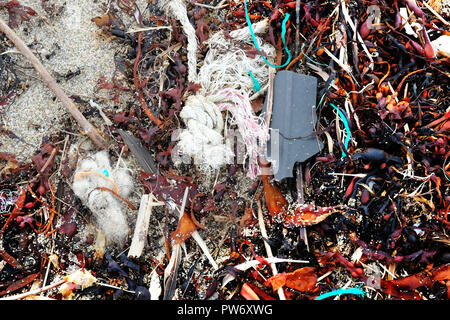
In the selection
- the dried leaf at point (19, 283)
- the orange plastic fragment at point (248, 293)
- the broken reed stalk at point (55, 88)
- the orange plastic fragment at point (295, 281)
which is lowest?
the orange plastic fragment at point (295, 281)

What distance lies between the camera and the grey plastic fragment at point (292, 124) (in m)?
2.00

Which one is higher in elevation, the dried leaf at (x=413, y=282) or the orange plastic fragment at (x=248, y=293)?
the orange plastic fragment at (x=248, y=293)

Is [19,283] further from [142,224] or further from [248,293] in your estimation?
[248,293]

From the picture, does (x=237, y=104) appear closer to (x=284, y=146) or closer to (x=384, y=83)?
(x=284, y=146)

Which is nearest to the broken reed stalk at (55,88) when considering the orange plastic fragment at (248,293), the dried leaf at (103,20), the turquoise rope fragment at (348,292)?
the dried leaf at (103,20)

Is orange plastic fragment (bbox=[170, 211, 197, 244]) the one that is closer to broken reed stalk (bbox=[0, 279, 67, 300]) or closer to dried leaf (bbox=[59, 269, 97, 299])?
dried leaf (bbox=[59, 269, 97, 299])

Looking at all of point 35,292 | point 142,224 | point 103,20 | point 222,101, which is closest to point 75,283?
point 35,292

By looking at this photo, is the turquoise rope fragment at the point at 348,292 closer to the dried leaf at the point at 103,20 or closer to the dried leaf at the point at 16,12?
the dried leaf at the point at 103,20

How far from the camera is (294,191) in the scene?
206cm

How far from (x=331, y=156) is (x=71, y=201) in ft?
4.70

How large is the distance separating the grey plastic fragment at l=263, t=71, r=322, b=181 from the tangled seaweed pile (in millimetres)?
67

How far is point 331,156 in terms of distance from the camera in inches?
78.2

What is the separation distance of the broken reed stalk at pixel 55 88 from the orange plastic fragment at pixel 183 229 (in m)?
0.62

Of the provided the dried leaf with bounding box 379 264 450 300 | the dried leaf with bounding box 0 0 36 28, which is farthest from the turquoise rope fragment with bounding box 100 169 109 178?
the dried leaf with bounding box 379 264 450 300
